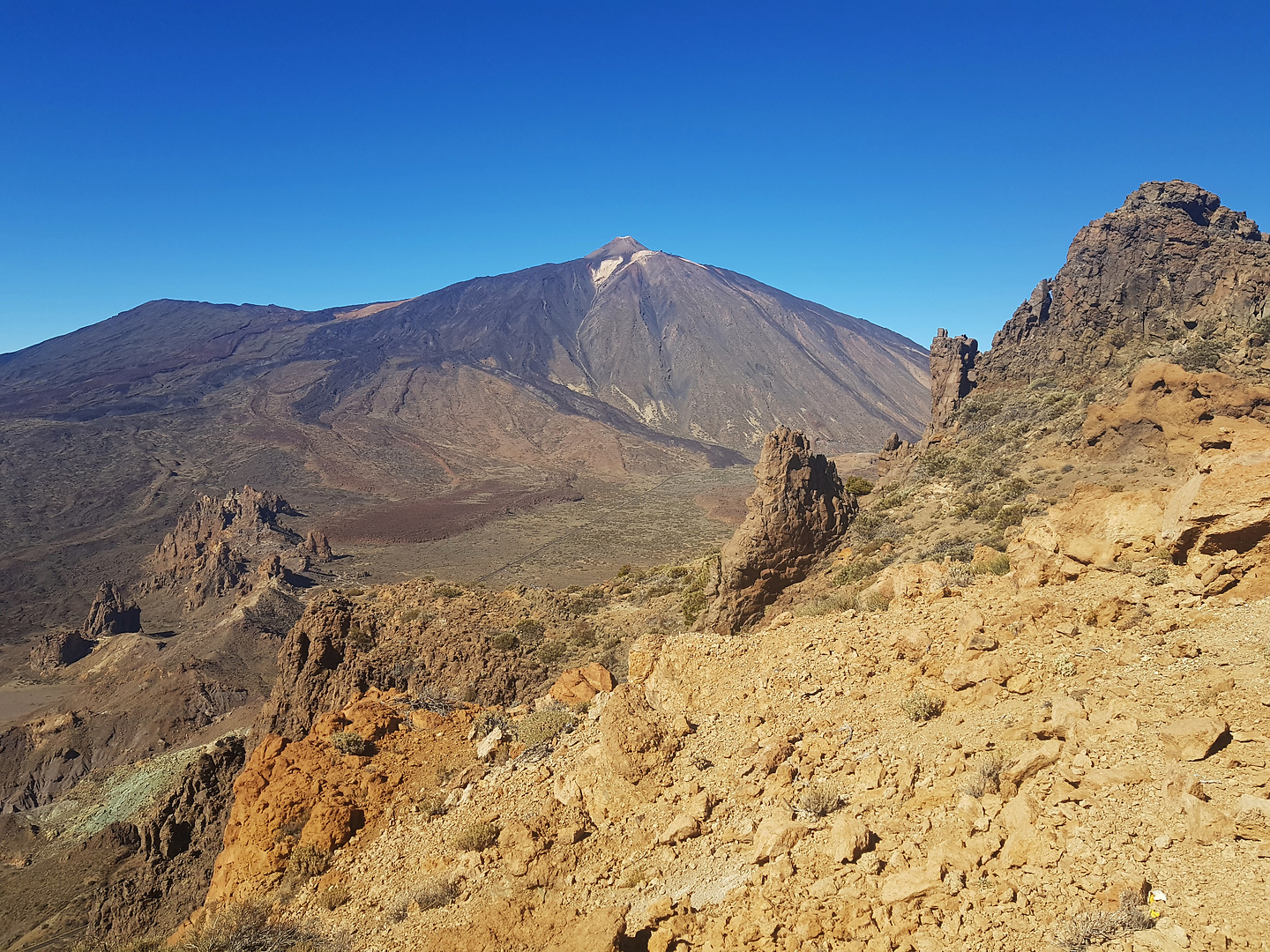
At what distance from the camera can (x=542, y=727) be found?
6.96 metres

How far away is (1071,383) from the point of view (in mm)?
18641

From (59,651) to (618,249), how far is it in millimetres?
150866

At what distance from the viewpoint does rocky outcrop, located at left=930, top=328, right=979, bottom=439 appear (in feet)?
71.7

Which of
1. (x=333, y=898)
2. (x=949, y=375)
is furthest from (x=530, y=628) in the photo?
(x=949, y=375)

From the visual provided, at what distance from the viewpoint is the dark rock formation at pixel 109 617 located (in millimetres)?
27219

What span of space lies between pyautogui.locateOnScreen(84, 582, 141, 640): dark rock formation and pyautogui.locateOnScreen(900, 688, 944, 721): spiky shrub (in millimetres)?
31136

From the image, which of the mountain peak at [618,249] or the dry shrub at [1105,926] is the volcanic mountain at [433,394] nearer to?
the mountain peak at [618,249]

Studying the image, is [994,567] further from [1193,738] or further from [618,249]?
[618,249]

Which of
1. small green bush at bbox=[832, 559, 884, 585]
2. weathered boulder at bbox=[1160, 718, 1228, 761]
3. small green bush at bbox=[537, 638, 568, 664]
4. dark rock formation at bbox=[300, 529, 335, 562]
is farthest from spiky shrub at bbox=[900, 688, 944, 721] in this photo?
dark rock formation at bbox=[300, 529, 335, 562]

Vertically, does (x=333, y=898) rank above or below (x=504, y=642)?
below

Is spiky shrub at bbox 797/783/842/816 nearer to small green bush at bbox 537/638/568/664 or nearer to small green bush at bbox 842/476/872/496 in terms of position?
small green bush at bbox 537/638/568/664

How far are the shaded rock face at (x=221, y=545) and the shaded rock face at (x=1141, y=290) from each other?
32.5 m

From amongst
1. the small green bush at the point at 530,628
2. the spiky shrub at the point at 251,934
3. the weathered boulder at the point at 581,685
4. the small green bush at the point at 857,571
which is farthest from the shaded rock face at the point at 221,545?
the spiky shrub at the point at 251,934

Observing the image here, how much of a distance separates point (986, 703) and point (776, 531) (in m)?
6.57
